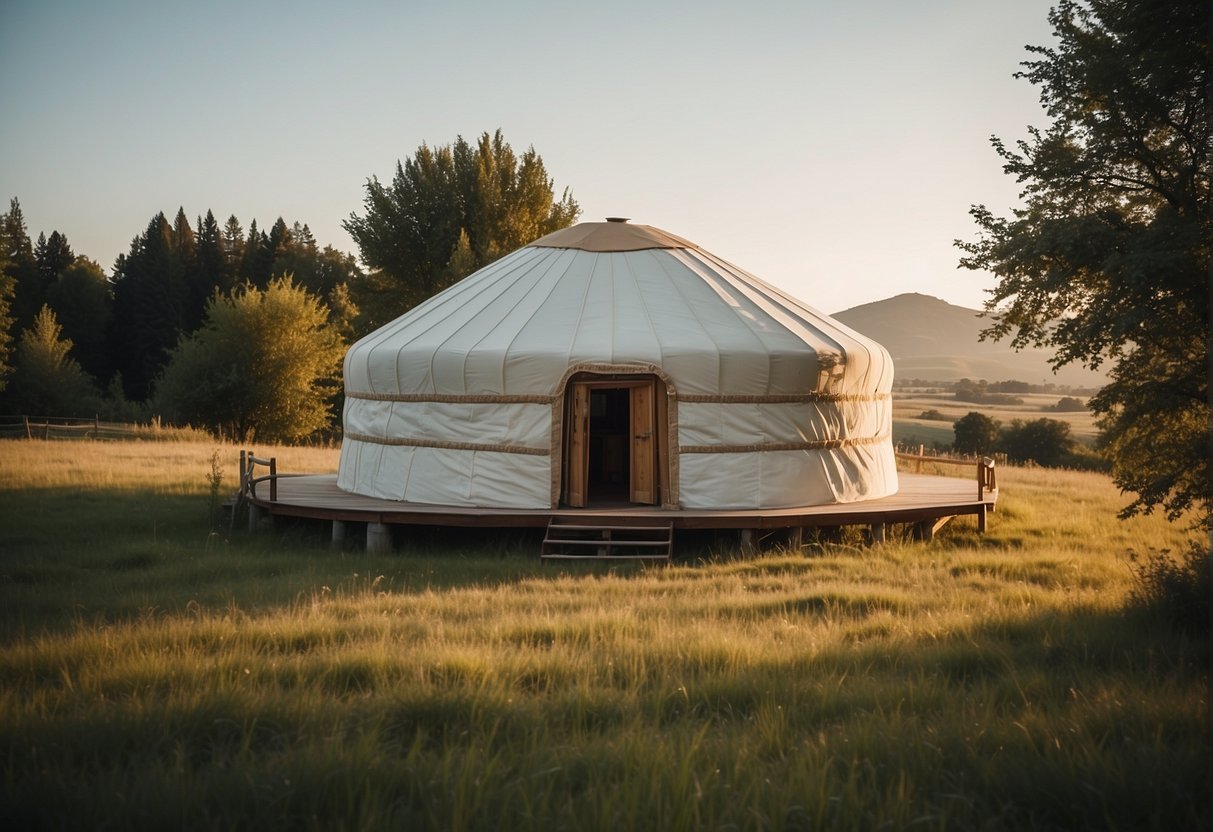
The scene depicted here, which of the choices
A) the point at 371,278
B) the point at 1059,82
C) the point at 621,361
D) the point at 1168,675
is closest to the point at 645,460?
the point at 621,361

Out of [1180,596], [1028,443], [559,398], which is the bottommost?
[1180,596]

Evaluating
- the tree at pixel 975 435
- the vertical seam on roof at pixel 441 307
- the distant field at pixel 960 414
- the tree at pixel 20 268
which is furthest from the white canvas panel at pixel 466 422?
the tree at pixel 20 268

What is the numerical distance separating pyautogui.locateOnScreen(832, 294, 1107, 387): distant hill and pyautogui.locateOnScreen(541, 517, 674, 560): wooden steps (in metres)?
67.2

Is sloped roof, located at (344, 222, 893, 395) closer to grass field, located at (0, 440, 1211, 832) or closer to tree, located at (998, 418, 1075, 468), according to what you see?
grass field, located at (0, 440, 1211, 832)

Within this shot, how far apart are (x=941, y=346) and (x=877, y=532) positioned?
11426 cm

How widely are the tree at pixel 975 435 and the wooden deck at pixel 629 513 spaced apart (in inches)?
641

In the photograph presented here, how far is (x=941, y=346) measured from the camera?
11531 cm

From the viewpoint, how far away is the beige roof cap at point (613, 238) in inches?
368

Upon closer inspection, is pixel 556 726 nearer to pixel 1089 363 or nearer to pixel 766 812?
pixel 766 812

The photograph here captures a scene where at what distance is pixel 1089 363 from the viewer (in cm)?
714

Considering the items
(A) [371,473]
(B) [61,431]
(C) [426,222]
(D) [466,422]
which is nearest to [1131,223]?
(D) [466,422]

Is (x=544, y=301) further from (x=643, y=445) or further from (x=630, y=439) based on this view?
(x=643, y=445)

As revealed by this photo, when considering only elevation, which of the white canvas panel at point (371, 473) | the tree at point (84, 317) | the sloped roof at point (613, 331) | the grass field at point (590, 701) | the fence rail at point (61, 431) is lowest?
the grass field at point (590, 701)

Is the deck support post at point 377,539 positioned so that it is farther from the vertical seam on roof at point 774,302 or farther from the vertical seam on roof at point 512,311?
the vertical seam on roof at point 774,302
